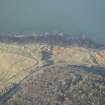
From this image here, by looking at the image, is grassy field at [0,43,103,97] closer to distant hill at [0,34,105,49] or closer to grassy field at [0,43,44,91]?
grassy field at [0,43,44,91]

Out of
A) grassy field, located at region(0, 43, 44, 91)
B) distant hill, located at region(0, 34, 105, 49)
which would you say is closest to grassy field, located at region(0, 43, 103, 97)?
grassy field, located at region(0, 43, 44, 91)

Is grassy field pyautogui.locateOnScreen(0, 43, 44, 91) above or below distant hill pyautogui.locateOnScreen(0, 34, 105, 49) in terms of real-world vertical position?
below

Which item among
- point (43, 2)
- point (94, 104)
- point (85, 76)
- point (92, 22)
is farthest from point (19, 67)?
point (43, 2)

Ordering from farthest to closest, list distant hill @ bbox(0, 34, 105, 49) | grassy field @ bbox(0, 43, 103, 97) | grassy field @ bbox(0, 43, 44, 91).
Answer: distant hill @ bbox(0, 34, 105, 49), grassy field @ bbox(0, 43, 103, 97), grassy field @ bbox(0, 43, 44, 91)

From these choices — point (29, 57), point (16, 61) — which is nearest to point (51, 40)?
point (29, 57)

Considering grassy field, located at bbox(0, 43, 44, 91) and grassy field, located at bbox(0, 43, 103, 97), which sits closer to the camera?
grassy field, located at bbox(0, 43, 44, 91)

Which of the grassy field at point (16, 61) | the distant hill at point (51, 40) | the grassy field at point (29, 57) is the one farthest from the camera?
the distant hill at point (51, 40)

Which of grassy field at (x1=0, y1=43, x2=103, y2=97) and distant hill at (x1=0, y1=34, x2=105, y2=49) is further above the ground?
distant hill at (x1=0, y1=34, x2=105, y2=49)

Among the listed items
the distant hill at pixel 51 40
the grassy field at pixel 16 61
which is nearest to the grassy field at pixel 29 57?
the grassy field at pixel 16 61

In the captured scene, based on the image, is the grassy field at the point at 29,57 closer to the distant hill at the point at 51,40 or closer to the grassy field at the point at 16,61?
the grassy field at the point at 16,61

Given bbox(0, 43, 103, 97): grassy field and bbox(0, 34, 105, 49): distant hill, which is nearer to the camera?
bbox(0, 43, 103, 97): grassy field

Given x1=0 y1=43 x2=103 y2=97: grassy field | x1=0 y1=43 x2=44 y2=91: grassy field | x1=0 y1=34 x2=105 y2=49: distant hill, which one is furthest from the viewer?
x1=0 y1=34 x2=105 y2=49: distant hill

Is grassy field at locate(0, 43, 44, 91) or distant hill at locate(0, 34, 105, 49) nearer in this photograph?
grassy field at locate(0, 43, 44, 91)
